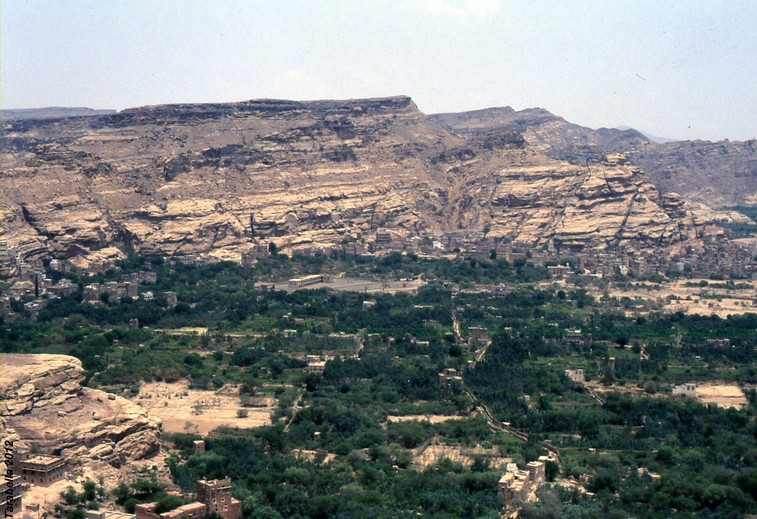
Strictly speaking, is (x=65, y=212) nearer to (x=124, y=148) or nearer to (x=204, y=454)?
(x=124, y=148)

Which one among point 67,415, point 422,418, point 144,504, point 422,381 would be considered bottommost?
point 422,418

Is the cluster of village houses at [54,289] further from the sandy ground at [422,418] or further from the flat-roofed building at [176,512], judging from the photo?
the flat-roofed building at [176,512]

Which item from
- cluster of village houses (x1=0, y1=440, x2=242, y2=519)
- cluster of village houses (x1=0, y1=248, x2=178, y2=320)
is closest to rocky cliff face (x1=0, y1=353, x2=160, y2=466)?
Result: cluster of village houses (x1=0, y1=440, x2=242, y2=519)

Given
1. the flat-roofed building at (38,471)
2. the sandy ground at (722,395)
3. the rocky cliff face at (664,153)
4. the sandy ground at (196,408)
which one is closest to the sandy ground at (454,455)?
the sandy ground at (196,408)

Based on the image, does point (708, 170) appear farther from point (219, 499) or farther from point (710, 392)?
point (219, 499)

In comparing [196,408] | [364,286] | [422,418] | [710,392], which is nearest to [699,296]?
[364,286]

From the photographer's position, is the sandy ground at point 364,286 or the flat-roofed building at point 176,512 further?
the sandy ground at point 364,286
